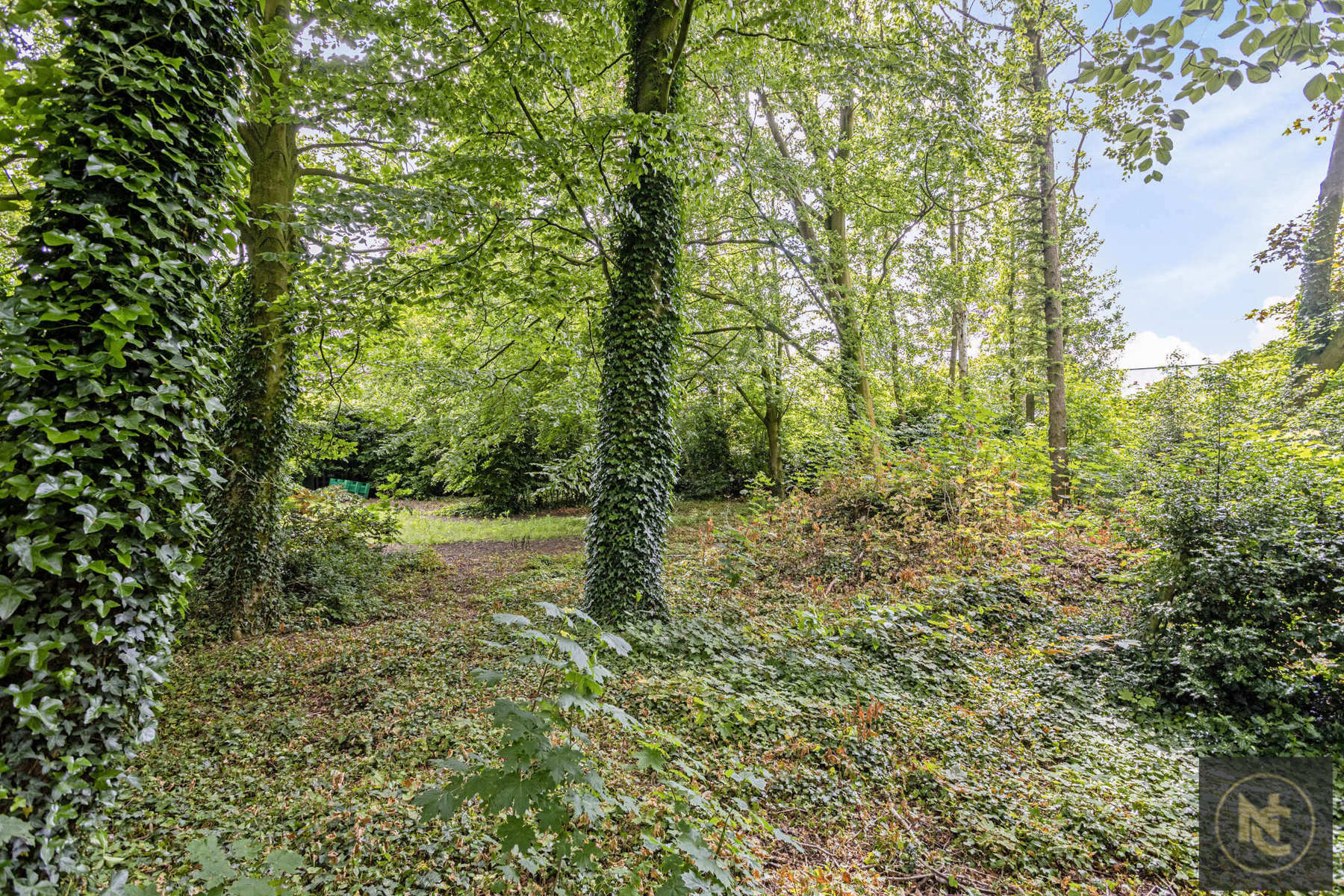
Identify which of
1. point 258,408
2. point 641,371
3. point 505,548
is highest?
point 641,371

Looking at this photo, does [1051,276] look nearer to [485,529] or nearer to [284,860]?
[284,860]

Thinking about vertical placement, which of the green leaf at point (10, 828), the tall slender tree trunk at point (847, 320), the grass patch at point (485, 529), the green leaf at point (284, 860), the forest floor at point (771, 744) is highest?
the tall slender tree trunk at point (847, 320)

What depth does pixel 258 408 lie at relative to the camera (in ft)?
19.2

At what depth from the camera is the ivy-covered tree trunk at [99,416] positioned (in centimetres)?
196

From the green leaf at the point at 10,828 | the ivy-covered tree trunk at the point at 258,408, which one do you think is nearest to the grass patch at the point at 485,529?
the ivy-covered tree trunk at the point at 258,408

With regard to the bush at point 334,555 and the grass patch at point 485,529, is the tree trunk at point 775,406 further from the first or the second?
the bush at point 334,555

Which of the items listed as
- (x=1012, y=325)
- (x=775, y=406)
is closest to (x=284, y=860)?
(x=775, y=406)

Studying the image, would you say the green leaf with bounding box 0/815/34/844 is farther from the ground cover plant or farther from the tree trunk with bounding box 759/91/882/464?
the tree trunk with bounding box 759/91/882/464

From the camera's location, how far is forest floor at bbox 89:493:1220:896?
2572 millimetres

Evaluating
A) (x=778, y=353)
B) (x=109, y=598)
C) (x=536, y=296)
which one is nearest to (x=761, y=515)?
(x=778, y=353)

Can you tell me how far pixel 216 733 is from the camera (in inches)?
144

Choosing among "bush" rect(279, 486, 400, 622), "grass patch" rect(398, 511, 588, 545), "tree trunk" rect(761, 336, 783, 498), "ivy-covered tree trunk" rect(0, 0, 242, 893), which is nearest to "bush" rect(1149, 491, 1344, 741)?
"ivy-covered tree trunk" rect(0, 0, 242, 893)

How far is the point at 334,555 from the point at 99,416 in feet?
19.7

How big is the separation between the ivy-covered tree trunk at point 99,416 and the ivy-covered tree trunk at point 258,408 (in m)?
3.60
